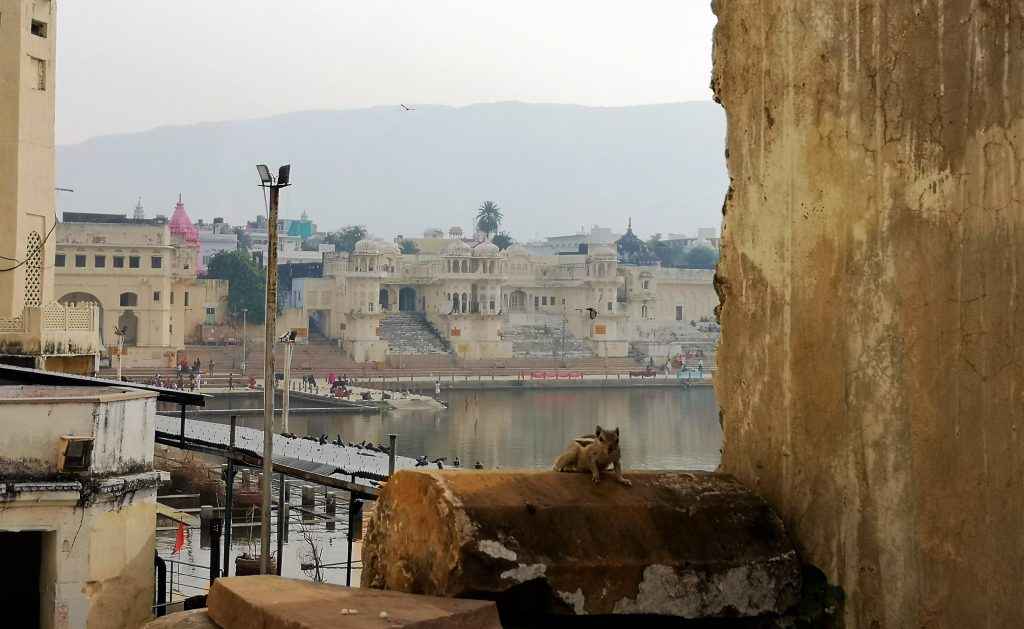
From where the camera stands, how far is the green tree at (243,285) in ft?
184

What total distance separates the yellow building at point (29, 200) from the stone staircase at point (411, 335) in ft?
143

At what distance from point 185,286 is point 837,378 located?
51.1 m

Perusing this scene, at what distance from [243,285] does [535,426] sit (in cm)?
2074

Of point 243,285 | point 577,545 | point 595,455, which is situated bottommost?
point 577,545

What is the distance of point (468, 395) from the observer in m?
48.5

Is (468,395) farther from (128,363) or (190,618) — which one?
(190,618)

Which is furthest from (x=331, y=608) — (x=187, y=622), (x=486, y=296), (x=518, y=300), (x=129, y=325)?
(x=518, y=300)

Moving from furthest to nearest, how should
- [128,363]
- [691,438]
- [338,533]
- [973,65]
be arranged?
[128,363] → [691,438] → [338,533] → [973,65]

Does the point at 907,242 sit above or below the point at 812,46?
below

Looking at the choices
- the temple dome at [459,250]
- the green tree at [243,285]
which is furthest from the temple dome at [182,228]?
the temple dome at [459,250]

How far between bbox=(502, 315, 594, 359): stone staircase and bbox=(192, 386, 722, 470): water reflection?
7.65m

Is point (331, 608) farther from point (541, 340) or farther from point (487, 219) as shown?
point (487, 219)

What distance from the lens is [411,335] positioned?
59156 millimetres

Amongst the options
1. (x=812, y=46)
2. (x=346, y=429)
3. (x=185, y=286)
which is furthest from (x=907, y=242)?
(x=185, y=286)
